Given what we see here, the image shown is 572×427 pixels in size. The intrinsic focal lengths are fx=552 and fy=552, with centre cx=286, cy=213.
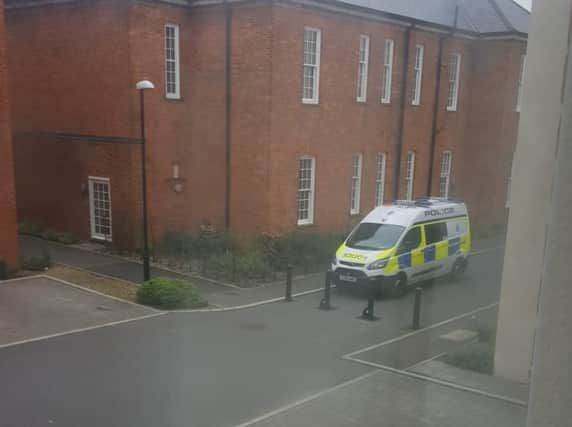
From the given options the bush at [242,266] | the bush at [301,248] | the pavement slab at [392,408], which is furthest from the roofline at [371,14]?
the bush at [242,266]

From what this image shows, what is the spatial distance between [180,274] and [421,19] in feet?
11.1

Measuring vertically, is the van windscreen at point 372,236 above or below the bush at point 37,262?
above

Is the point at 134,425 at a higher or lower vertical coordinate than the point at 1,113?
lower

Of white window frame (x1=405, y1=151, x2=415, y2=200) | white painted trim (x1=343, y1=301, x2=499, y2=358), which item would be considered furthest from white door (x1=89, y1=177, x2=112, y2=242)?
white window frame (x1=405, y1=151, x2=415, y2=200)

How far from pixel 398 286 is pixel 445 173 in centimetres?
97

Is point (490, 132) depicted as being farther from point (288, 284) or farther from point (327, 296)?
point (288, 284)

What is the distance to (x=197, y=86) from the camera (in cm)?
505

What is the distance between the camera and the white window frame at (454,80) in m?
1.65

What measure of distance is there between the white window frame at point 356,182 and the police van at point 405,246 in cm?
8

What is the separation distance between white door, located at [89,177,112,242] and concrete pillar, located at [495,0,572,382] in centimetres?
463

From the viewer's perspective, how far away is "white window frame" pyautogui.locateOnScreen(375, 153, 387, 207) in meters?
2.29

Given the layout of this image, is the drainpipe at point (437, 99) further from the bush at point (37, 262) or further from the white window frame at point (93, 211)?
the bush at point (37, 262)

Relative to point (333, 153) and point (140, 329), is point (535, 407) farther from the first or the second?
point (140, 329)

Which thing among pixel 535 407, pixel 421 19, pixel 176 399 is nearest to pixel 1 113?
pixel 176 399
